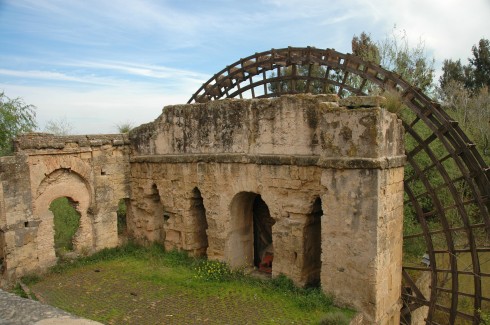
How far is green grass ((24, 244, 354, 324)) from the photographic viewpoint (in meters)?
7.10

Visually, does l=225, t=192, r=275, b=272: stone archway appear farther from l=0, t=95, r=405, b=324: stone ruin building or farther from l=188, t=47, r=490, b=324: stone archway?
l=188, t=47, r=490, b=324: stone archway

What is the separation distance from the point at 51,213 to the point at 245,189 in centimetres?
498

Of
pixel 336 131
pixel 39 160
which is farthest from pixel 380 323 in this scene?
pixel 39 160

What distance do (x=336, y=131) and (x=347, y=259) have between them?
234 centimetres

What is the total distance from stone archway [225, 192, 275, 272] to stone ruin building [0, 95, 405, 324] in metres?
0.03

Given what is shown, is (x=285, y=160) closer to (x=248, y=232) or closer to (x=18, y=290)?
(x=248, y=232)

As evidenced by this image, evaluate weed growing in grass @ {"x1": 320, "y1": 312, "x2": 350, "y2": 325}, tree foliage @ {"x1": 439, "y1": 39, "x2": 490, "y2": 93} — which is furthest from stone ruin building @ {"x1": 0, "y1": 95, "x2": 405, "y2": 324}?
tree foliage @ {"x1": 439, "y1": 39, "x2": 490, "y2": 93}

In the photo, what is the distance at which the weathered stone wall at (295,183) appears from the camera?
23.0ft

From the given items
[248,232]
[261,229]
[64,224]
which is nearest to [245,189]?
[248,232]

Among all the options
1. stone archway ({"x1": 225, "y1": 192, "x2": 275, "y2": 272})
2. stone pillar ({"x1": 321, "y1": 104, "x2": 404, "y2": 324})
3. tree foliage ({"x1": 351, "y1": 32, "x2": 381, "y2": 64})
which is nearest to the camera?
stone pillar ({"x1": 321, "y1": 104, "x2": 404, "y2": 324})

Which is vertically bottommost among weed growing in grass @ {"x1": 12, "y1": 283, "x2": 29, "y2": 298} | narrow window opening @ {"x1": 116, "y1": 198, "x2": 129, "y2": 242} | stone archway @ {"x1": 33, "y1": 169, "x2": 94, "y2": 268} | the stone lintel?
weed growing in grass @ {"x1": 12, "y1": 283, "x2": 29, "y2": 298}

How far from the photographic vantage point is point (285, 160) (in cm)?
805

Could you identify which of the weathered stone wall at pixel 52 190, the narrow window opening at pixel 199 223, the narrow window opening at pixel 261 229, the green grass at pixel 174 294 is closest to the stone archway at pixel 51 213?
the weathered stone wall at pixel 52 190

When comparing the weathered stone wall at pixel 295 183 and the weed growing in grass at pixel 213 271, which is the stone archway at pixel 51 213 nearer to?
the weathered stone wall at pixel 295 183
